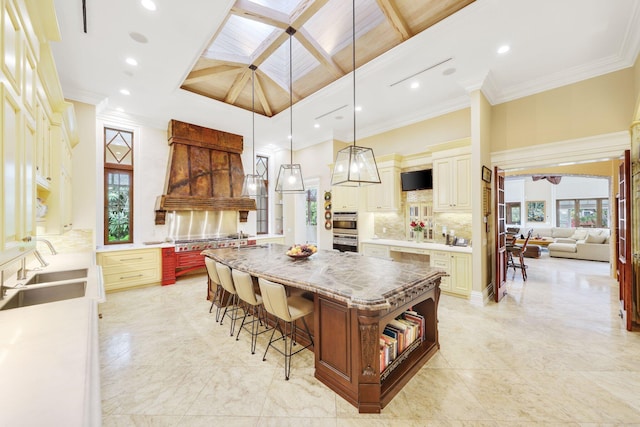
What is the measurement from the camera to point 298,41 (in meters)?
3.45

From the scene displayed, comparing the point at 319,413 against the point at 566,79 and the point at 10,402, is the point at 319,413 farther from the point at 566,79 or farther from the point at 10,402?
the point at 566,79

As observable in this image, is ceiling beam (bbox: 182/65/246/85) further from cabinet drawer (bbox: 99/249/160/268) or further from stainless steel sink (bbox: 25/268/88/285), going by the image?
cabinet drawer (bbox: 99/249/160/268)

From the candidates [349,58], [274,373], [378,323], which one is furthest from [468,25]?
[274,373]

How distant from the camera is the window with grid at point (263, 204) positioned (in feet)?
23.9

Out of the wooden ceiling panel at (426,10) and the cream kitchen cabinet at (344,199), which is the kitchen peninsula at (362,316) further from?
the cream kitchen cabinet at (344,199)

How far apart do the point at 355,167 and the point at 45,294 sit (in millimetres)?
3011

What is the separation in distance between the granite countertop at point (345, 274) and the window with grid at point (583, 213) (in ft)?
40.1

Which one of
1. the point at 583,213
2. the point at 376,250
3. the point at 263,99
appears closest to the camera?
the point at 263,99

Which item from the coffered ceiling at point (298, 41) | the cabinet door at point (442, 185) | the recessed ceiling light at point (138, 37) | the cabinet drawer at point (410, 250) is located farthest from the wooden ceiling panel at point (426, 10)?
the cabinet drawer at point (410, 250)

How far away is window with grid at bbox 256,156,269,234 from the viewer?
7.28 meters

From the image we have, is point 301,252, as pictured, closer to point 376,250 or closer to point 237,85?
point 376,250

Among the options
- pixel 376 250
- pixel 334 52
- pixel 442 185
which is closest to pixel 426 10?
pixel 334 52

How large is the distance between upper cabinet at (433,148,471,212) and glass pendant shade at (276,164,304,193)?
2485 millimetres

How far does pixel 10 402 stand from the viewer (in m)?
0.76
